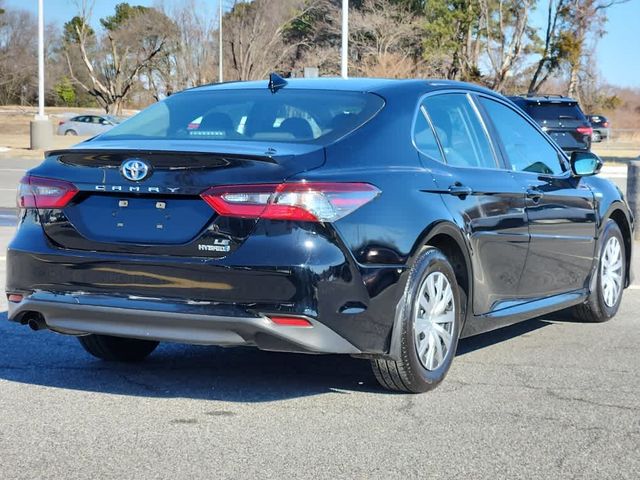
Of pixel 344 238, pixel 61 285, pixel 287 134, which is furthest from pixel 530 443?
pixel 61 285

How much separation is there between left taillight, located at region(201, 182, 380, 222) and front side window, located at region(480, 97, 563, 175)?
6.71 ft

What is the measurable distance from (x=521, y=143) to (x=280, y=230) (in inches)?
102

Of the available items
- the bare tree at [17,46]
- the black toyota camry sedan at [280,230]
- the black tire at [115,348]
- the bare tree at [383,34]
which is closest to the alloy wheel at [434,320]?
the black toyota camry sedan at [280,230]

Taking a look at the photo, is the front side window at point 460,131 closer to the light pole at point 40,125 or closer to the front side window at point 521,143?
the front side window at point 521,143

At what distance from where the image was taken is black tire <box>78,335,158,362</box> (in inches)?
231

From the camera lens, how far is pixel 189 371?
19.0 feet

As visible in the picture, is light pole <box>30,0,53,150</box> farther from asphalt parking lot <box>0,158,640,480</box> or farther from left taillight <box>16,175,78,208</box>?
left taillight <box>16,175,78,208</box>

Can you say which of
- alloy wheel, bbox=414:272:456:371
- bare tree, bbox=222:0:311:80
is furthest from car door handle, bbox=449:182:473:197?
bare tree, bbox=222:0:311:80

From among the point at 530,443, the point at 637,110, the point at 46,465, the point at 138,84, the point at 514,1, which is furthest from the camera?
the point at 637,110

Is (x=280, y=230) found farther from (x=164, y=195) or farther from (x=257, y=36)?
(x=257, y=36)

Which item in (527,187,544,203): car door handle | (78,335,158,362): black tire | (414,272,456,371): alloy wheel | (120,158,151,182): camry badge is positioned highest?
(120,158,151,182): camry badge

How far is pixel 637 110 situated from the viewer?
261ft

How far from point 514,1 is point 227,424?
139 ft

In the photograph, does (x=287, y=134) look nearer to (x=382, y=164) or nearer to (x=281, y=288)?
(x=382, y=164)
